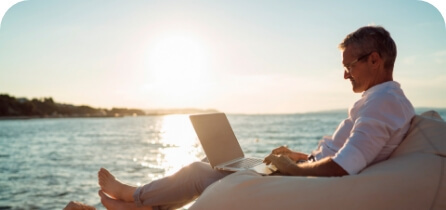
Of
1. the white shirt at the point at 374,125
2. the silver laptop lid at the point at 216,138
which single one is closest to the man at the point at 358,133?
the white shirt at the point at 374,125

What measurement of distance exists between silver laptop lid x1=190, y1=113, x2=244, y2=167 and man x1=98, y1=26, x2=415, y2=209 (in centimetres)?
10

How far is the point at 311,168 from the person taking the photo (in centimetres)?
200

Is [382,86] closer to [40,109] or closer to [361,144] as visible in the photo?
[361,144]

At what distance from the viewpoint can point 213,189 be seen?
79.7 inches

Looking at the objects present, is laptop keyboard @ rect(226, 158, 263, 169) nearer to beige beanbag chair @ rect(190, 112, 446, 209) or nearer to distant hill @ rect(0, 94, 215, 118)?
beige beanbag chair @ rect(190, 112, 446, 209)

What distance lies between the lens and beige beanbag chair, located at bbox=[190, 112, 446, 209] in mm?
1836

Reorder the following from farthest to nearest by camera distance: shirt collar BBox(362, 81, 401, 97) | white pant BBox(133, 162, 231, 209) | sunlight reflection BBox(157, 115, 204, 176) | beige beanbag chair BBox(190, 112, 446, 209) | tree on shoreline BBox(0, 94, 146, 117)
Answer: tree on shoreline BBox(0, 94, 146, 117) → sunlight reflection BBox(157, 115, 204, 176) → white pant BBox(133, 162, 231, 209) → shirt collar BBox(362, 81, 401, 97) → beige beanbag chair BBox(190, 112, 446, 209)

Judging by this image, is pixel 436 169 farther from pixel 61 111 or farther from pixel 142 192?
pixel 61 111

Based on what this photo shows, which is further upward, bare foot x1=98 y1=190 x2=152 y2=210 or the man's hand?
the man's hand

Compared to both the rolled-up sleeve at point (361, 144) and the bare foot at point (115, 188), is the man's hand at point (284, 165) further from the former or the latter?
the bare foot at point (115, 188)

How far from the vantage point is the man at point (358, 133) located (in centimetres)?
190

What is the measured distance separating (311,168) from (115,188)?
4.44 ft

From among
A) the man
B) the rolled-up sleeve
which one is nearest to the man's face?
the man

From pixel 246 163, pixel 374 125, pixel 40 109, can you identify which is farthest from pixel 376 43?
pixel 40 109
